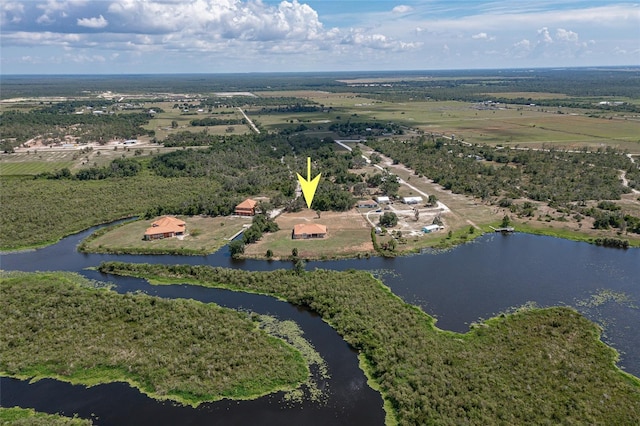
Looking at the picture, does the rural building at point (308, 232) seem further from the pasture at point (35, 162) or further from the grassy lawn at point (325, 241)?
the pasture at point (35, 162)

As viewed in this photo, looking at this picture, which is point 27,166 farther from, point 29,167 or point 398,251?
point 398,251

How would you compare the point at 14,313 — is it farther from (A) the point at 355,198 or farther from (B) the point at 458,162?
(B) the point at 458,162

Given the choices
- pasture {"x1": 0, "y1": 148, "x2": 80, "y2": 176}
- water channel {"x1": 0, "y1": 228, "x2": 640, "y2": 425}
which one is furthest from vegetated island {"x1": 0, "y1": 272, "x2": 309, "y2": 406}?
pasture {"x1": 0, "y1": 148, "x2": 80, "y2": 176}

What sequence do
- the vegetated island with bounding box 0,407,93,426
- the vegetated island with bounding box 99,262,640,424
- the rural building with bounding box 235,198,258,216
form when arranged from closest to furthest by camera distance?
1. the vegetated island with bounding box 0,407,93,426
2. the vegetated island with bounding box 99,262,640,424
3. the rural building with bounding box 235,198,258,216

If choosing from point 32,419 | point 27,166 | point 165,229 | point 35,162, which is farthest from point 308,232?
point 35,162

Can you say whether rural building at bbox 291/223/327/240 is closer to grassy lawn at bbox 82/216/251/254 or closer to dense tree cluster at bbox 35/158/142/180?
grassy lawn at bbox 82/216/251/254

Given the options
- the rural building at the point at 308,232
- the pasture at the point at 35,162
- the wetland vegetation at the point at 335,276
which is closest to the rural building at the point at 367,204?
the wetland vegetation at the point at 335,276

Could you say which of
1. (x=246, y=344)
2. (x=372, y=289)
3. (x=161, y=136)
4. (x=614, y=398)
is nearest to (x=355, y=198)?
(x=372, y=289)
